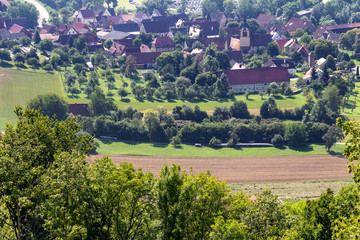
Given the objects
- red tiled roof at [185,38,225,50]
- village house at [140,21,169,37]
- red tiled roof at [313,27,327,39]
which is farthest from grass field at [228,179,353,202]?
village house at [140,21,169,37]

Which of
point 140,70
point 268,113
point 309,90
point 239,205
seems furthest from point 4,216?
point 140,70

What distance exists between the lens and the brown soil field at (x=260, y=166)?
7312 cm

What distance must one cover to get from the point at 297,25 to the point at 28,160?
5968 inches

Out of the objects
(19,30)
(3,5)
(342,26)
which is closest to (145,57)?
(19,30)

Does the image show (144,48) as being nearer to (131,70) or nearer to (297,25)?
(131,70)

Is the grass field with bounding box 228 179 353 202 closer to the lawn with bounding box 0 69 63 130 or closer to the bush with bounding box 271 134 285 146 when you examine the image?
the bush with bounding box 271 134 285 146

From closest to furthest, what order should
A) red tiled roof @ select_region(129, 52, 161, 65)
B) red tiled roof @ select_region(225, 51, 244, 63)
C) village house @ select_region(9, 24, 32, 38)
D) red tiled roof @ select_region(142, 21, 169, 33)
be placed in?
red tiled roof @ select_region(129, 52, 161, 65), red tiled roof @ select_region(225, 51, 244, 63), village house @ select_region(9, 24, 32, 38), red tiled roof @ select_region(142, 21, 169, 33)

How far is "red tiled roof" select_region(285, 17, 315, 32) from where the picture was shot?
168 meters

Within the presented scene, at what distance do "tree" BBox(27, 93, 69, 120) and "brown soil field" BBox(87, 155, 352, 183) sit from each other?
1918 cm

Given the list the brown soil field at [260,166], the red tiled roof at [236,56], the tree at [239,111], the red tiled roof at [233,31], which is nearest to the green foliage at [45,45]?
the red tiled roof at [236,56]

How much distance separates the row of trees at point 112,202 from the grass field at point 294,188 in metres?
28.4

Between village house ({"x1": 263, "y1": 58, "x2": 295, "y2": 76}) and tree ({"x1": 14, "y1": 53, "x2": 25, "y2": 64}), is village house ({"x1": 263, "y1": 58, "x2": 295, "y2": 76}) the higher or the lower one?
the lower one

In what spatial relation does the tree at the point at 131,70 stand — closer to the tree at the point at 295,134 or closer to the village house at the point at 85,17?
the tree at the point at 295,134

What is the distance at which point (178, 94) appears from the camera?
111m
